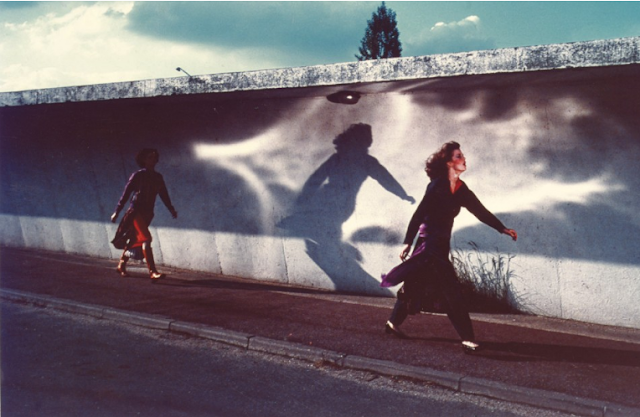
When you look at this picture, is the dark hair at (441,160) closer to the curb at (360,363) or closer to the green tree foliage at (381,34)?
the curb at (360,363)

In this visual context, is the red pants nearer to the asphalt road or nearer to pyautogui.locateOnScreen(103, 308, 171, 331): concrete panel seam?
pyautogui.locateOnScreen(103, 308, 171, 331): concrete panel seam

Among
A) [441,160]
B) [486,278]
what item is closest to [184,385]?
[441,160]

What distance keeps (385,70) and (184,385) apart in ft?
13.4

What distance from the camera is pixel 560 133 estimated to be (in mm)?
7520

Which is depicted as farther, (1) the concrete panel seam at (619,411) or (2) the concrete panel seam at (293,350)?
(2) the concrete panel seam at (293,350)

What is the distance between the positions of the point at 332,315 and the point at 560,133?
3.41m

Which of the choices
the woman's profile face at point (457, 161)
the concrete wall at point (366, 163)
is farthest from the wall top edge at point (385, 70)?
the woman's profile face at point (457, 161)

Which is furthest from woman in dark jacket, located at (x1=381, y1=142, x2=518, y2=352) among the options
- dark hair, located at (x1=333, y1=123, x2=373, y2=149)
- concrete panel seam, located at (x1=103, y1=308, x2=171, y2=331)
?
concrete panel seam, located at (x1=103, y1=308, x2=171, y2=331)

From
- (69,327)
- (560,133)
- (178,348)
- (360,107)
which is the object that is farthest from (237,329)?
(560,133)

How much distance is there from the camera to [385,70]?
296 inches

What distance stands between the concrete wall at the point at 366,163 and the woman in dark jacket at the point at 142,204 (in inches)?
34.5

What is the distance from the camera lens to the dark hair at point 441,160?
251 inches

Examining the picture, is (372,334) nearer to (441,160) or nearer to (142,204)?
(441,160)

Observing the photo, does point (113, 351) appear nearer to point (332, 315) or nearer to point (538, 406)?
point (332, 315)
